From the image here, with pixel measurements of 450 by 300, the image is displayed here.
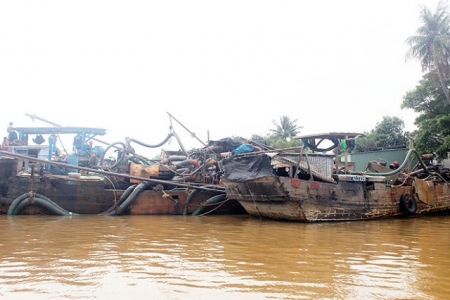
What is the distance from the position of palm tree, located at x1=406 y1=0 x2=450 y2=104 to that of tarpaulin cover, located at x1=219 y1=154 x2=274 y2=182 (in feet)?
48.6

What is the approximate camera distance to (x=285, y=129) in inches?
1794

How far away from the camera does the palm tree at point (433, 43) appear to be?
20.0 m

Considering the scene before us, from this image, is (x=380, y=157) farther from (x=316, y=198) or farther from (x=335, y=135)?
(x=316, y=198)

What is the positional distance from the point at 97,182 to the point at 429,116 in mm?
18016

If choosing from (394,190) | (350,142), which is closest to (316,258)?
(350,142)

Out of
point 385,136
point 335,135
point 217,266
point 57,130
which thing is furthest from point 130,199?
point 385,136

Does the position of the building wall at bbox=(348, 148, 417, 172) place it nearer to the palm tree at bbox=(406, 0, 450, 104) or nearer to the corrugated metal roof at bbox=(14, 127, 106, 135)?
the palm tree at bbox=(406, 0, 450, 104)

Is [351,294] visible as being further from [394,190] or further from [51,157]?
[51,157]

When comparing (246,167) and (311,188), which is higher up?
(246,167)

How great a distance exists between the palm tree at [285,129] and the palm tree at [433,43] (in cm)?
2364

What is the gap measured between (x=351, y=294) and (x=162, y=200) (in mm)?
9492

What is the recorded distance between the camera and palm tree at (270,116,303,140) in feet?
148

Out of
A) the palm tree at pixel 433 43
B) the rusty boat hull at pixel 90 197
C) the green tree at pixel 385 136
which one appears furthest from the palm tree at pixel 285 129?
the rusty boat hull at pixel 90 197

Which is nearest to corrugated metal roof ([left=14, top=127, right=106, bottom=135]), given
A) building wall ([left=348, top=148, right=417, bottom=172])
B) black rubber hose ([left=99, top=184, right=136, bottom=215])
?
black rubber hose ([left=99, top=184, right=136, bottom=215])
